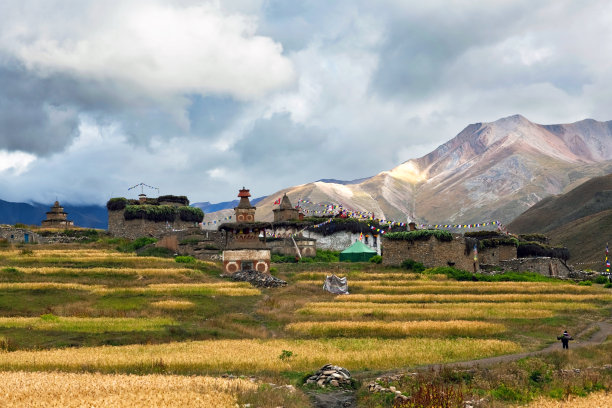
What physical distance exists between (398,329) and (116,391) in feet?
58.6

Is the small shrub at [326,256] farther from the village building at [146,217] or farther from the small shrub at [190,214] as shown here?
the small shrub at [190,214]

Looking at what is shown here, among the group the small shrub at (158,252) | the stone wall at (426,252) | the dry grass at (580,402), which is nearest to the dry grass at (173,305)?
the dry grass at (580,402)

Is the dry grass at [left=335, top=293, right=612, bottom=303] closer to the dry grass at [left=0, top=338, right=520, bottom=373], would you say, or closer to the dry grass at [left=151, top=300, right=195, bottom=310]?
the dry grass at [left=151, top=300, right=195, bottom=310]

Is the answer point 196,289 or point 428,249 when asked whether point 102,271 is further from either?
point 428,249

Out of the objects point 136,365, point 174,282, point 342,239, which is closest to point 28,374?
point 136,365

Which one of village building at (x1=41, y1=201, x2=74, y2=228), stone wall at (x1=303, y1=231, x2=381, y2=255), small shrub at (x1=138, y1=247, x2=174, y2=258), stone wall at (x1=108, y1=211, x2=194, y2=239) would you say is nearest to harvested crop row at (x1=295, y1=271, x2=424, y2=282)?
small shrub at (x1=138, y1=247, x2=174, y2=258)

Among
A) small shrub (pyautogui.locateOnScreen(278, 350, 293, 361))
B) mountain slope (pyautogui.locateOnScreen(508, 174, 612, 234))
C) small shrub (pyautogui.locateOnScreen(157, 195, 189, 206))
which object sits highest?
mountain slope (pyautogui.locateOnScreen(508, 174, 612, 234))

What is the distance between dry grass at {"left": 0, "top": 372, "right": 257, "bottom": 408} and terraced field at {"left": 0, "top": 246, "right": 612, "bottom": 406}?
121 centimetres

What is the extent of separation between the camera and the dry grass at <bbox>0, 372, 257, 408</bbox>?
49.4ft

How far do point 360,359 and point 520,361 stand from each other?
5952 millimetres

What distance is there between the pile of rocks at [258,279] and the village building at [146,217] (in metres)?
28.5

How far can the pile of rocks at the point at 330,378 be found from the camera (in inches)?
780

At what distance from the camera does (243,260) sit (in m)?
55.3

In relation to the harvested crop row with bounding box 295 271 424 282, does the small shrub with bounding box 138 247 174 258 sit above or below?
above
